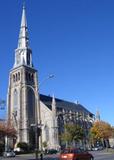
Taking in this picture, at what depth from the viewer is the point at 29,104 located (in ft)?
337

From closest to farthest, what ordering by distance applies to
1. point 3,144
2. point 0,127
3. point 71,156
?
1. point 71,156
2. point 0,127
3. point 3,144

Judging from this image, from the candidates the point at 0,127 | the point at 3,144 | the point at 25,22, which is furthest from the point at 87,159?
the point at 25,22

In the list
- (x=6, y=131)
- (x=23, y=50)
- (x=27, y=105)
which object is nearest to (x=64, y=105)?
(x=27, y=105)

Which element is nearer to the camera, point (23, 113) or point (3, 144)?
point (3, 144)

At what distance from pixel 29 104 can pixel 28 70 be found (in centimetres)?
1213

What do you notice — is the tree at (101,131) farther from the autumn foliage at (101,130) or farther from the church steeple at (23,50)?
the church steeple at (23,50)

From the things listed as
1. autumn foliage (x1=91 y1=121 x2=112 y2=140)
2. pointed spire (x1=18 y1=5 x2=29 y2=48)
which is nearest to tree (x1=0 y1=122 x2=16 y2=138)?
pointed spire (x1=18 y1=5 x2=29 y2=48)

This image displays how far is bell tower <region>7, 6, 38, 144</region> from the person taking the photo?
9806cm

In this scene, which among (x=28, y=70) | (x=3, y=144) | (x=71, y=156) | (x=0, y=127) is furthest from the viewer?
(x=28, y=70)

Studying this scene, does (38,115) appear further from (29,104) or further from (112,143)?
(112,143)

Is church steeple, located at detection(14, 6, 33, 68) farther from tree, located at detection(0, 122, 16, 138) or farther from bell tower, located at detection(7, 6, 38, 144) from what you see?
tree, located at detection(0, 122, 16, 138)

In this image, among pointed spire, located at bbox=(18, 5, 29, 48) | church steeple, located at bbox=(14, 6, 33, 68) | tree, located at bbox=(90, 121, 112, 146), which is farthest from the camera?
tree, located at bbox=(90, 121, 112, 146)

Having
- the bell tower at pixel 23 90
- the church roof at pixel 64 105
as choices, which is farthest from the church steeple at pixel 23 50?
the church roof at pixel 64 105

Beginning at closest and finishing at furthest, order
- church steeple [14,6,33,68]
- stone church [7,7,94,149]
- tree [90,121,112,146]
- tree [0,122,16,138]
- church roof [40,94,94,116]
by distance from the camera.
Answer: tree [0,122,16,138]
stone church [7,7,94,149]
church steeple [14,6,33,68]
tree [90,121,112,146]
church roof [40,94,94,116]
